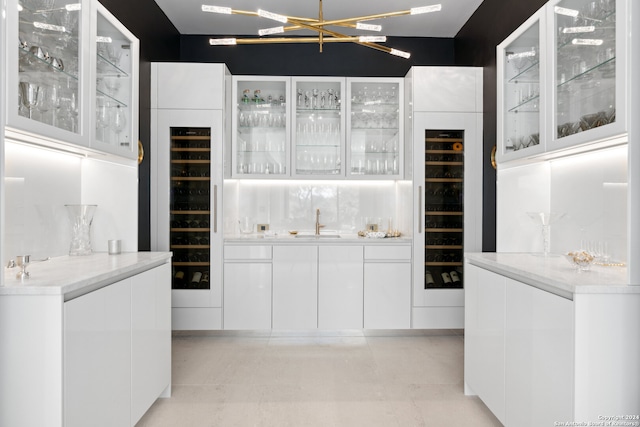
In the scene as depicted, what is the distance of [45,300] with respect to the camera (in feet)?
5.02

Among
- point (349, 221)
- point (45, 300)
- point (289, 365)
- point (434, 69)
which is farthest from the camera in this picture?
point (349, 221)

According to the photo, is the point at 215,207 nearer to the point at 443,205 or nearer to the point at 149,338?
the point at 149,338

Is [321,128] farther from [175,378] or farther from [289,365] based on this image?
[175,378]

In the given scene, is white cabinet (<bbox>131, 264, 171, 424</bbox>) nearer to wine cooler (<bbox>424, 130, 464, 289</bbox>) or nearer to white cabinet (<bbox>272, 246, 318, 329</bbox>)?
white cabinet (<bbox>272, 246, 318, 329</bbox>)

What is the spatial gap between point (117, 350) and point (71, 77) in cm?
133

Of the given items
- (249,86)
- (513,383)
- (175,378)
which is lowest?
(175,378)

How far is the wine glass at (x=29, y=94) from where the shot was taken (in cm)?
169

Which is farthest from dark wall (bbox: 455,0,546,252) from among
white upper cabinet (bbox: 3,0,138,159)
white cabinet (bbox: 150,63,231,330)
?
white upper cabinet (bbox: 3,0,138,159)

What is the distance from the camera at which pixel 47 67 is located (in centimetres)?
189

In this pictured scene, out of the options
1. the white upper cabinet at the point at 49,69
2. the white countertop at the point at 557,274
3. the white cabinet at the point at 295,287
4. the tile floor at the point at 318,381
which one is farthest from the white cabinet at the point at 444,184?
the white upper cabinet at the point at 49,69

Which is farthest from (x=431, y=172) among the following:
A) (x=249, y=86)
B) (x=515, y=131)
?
(x=249, y=86)

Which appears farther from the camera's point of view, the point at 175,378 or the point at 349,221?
the point at 349,221

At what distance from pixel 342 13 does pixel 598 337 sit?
11.5ft

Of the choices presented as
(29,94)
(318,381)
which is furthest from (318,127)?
(29,94)
